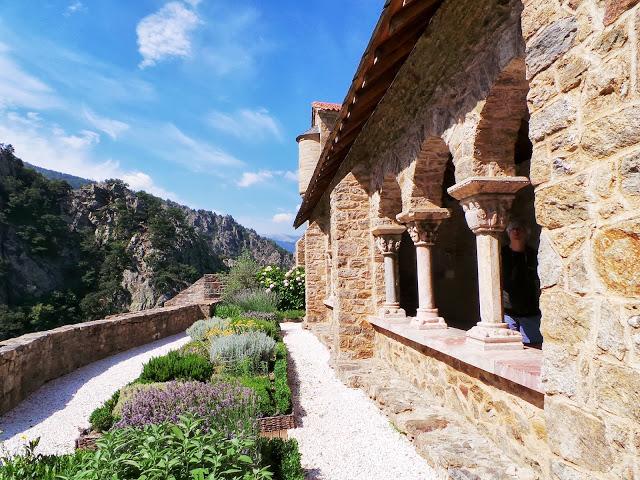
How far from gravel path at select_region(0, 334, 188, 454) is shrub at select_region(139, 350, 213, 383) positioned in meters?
0.74

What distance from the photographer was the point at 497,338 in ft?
10.2

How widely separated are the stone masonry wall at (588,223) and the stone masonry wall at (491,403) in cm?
84

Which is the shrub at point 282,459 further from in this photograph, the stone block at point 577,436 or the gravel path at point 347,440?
the stone block at point 577,436

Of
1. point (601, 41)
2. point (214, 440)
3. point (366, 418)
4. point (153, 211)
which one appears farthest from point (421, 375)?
point (153, 211)

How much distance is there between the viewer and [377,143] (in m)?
5.61

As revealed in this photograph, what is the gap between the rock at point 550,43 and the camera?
5.27 ft

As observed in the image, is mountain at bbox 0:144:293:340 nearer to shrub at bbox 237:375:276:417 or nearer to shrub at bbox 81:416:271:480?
shrub at bbox 237:375:276:417

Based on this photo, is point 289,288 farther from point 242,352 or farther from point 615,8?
point 615,8

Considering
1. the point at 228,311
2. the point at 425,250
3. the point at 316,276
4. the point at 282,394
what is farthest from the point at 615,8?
the point at 228,311

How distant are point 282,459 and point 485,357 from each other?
1619 mm

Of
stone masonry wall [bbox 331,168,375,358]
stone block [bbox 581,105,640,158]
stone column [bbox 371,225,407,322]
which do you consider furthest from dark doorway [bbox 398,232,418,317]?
stone block [bbox 581,105,640,158]

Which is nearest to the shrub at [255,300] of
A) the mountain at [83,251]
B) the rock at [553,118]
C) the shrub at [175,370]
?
the shrub at [175,370]

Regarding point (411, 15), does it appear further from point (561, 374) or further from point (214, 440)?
point (214, 440)

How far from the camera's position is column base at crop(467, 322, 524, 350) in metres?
3.09
